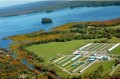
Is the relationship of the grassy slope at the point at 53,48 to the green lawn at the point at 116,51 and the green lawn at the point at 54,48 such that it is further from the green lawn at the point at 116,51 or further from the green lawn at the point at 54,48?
the green lawn at the point at 116,51

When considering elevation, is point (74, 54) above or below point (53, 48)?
above

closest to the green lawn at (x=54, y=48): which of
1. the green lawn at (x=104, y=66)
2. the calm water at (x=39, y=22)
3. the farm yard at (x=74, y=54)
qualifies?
the farm yard at (x=74, y=54)

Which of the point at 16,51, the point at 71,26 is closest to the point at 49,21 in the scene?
the point at 71,26

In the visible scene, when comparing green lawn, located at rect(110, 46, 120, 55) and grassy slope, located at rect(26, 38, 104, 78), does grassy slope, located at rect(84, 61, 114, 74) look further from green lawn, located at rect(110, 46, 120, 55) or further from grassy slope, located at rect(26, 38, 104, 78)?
grassy slope, located at rect(26, 38, 104, 78)

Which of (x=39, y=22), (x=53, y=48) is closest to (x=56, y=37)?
(x=53, y=48)

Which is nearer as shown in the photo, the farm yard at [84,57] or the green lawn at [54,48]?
the farm yard at [84,57]

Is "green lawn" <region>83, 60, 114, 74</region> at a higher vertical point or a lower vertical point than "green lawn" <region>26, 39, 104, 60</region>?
higher

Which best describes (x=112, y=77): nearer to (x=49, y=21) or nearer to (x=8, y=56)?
(x=8, y=56)

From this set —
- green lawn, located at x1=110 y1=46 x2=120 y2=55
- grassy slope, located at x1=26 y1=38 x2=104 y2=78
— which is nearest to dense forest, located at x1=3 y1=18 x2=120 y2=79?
grassy slope, located at x1=26 y1=38 x2=104 y2=78

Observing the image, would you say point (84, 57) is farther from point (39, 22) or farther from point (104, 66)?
point (39, 22)
